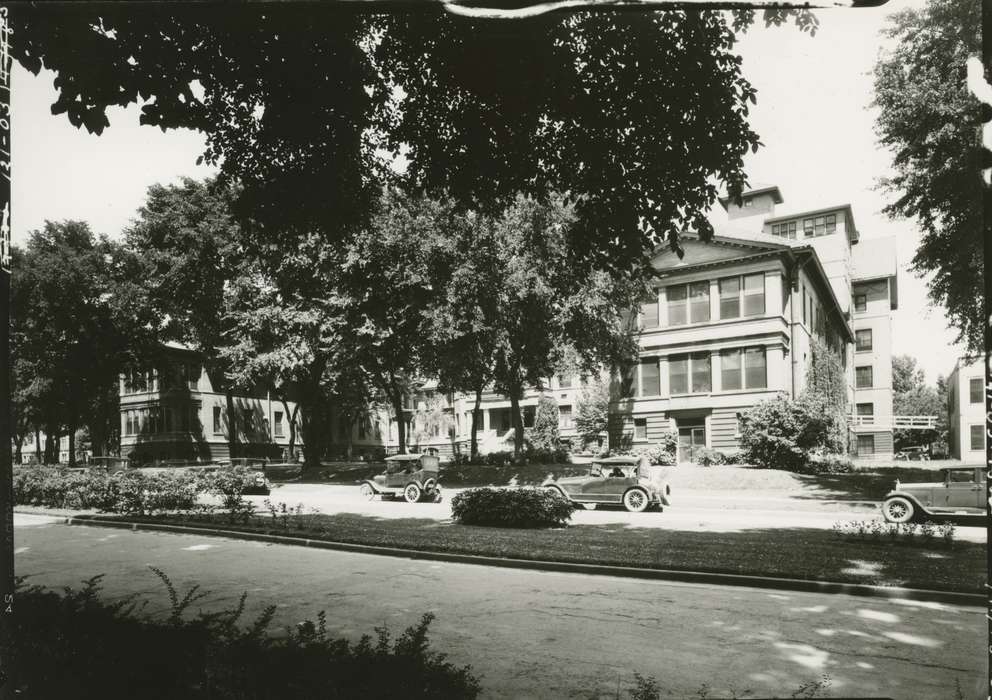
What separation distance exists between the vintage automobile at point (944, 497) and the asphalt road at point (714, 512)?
533mm

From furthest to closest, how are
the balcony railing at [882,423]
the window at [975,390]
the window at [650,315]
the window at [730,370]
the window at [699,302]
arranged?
the balcony railing at [882,423] → the window at [650,315] → the window at [699,302] → the window at [730,370] → the window at [975,390]

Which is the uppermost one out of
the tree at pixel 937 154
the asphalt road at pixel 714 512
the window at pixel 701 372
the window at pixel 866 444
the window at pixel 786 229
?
the window at pixel 786 229

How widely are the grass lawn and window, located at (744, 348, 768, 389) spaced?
2112cm

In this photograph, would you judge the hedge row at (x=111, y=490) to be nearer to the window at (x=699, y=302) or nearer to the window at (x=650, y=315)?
the window at (x=650, y=315)

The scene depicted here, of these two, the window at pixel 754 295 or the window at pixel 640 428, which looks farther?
the window at pixel 640 428

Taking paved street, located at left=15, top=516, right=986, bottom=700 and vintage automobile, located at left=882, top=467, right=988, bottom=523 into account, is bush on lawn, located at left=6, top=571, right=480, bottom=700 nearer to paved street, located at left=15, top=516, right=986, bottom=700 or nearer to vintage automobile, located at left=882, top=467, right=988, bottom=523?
paved street, located at left=15, top=516, right=986, bottom=700

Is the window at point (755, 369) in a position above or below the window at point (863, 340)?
below

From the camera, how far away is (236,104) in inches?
345

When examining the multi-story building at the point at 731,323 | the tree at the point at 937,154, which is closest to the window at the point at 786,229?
the multi-story building at the point at 731,323

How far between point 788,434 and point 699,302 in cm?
978

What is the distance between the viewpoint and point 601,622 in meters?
7.12

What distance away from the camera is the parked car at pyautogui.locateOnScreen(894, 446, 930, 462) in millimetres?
46406

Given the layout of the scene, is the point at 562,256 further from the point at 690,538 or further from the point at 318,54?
the point at 318,54

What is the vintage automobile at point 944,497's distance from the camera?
15.8m
